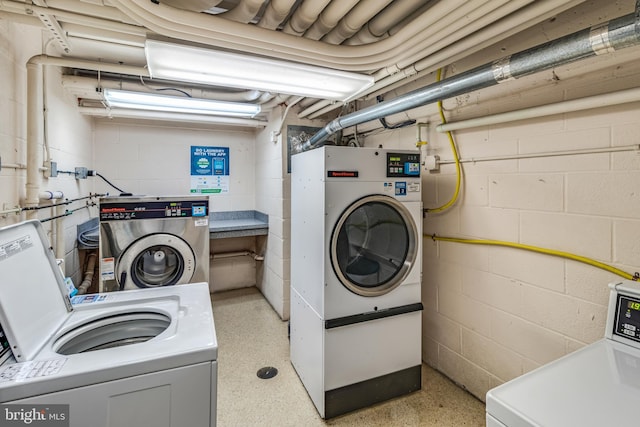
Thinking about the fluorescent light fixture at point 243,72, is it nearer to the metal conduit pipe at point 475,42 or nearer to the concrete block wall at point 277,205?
the metal conduit pipe at point 475,42

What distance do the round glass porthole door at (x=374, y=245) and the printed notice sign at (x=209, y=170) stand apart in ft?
8.07

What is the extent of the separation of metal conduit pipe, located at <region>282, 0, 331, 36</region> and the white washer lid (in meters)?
1.64

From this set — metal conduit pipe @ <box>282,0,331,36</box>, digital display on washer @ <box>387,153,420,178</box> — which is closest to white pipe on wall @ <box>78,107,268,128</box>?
metal conduit pipe @ <box>282,0,331,36</box>

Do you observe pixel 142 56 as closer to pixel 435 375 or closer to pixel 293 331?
pixel 293 331

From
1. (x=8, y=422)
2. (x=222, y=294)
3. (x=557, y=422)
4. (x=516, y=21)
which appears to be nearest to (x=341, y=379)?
(x=557, y=422)

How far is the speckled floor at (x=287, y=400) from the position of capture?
2010mm

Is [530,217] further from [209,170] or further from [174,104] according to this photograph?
[209,170]

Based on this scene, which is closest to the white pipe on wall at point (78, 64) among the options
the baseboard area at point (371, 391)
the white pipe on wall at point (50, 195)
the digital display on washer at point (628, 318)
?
the white pipe on wall at point (50, 195)

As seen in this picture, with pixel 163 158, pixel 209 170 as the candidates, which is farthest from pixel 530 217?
pixel 163 158

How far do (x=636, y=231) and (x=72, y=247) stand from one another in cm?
401

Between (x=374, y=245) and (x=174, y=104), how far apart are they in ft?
7.53

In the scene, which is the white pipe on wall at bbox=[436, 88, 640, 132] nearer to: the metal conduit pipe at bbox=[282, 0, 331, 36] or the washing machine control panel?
the metal conduit pipe at bbox=[282, 0, 331, 36]

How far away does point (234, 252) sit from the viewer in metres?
4.35

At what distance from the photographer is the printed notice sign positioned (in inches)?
161
